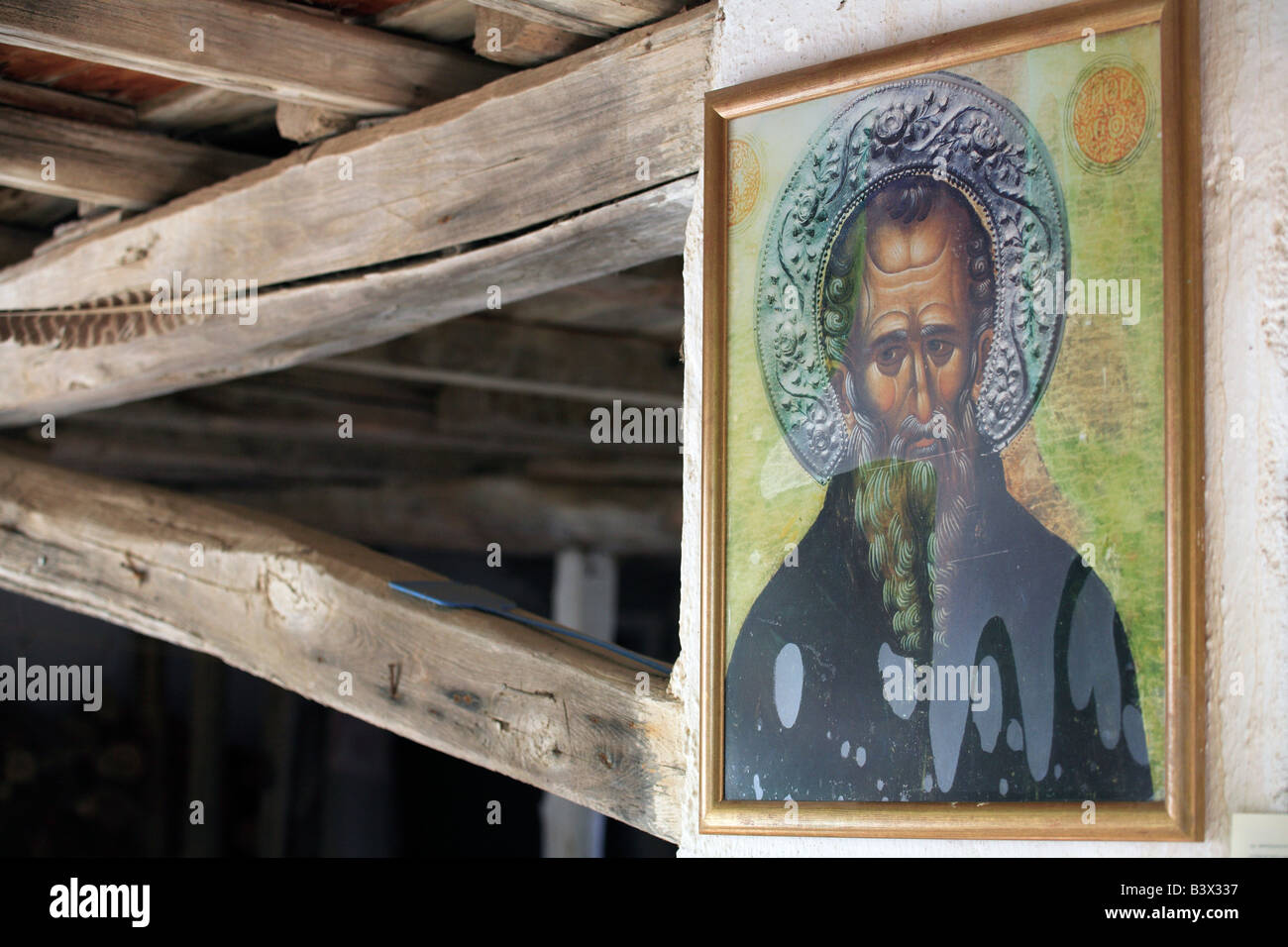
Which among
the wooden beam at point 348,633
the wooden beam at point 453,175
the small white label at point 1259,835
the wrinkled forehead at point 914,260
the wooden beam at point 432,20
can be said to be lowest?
the small white label at point 1259,835

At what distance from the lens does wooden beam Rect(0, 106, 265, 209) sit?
2395 mm

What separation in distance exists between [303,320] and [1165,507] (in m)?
1.54

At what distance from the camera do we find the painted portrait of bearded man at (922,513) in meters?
1.37

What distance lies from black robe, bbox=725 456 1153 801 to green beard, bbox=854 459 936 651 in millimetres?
15

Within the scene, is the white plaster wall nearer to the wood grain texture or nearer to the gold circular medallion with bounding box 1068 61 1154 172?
the gold circular medallion with bounding box 1068 61 1154 172

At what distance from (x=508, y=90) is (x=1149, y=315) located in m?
1.05

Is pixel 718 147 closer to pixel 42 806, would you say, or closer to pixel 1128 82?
pixel 1128 82

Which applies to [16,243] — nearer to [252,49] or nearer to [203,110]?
[203,110]

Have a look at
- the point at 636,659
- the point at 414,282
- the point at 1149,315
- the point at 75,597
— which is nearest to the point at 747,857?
the point at 636,659

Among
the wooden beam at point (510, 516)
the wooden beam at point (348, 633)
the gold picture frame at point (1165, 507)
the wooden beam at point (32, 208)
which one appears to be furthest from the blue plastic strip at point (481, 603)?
the wooden beam at point (510, 516)

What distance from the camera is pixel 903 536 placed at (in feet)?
4.90

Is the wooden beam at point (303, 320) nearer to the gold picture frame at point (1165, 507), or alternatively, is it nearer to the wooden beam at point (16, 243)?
the wooden beam at point (16, 243)

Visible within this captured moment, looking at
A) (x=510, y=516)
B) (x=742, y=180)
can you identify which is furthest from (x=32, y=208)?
(x=510, y=516)
